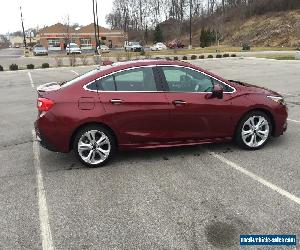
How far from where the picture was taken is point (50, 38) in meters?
84.8

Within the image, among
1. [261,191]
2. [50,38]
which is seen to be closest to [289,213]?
[261,191]

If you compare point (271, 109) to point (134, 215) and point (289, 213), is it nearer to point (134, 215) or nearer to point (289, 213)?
point (289, 213)

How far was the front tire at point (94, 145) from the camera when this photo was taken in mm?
5582

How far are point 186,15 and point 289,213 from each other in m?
98.0

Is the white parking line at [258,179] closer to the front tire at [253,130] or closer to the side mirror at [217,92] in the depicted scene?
the front tire at [253,130]

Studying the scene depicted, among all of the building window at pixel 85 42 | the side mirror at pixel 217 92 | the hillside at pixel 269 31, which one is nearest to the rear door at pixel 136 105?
the side mirror at pixel 217 92

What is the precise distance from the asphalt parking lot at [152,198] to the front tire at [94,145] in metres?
0.18

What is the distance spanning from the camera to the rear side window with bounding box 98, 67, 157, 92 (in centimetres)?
568

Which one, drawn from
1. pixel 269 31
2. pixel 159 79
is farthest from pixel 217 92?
pixel 269 31

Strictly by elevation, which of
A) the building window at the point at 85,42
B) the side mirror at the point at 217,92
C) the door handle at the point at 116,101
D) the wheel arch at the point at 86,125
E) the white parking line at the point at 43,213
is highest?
the building window at the point at 85,42

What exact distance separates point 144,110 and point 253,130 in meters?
1.89

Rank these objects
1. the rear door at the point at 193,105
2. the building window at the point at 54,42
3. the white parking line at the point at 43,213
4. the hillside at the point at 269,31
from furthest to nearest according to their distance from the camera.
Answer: the building window at the point at 54,42, the hillside at the point at 269,31, the rear door at the point at 193,105, the white parking line at the point at 43,213

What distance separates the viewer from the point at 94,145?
563 cm

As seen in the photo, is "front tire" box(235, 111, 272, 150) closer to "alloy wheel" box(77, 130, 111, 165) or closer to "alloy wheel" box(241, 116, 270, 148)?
"alloy wheel" box(241, 116, 270, 148)
